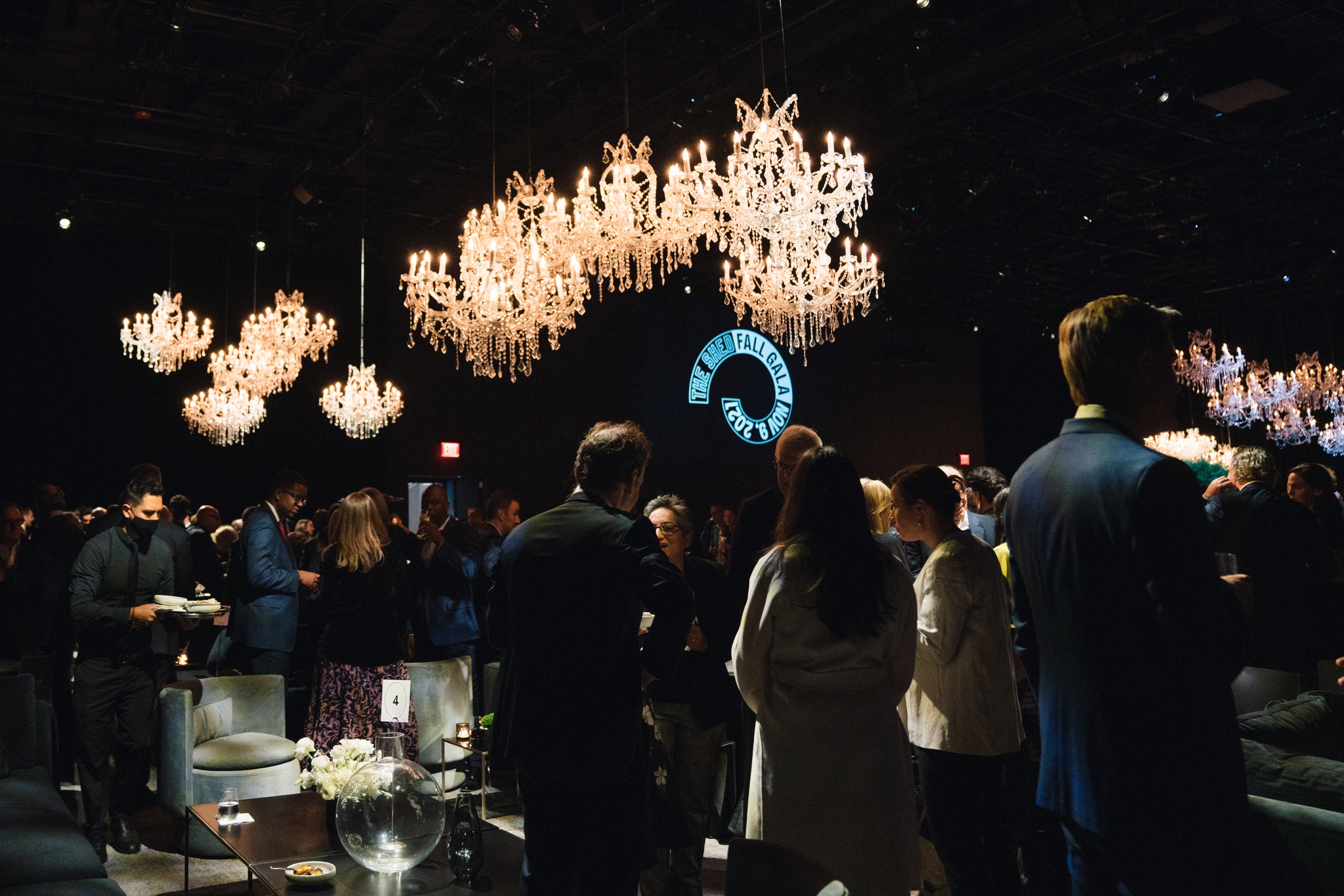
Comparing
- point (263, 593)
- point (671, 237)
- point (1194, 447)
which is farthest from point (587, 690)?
point (1194, 447)

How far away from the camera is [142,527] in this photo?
191 inches

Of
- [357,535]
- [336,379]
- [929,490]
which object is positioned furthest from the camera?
[336,379]

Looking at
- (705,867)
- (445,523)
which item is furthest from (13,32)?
(705,867)

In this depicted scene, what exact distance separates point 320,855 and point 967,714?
81.8 inches

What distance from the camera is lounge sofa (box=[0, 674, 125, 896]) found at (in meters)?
2.98

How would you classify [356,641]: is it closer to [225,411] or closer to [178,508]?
[178,508]

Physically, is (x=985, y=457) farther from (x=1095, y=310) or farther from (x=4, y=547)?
(x=1095, y=310)

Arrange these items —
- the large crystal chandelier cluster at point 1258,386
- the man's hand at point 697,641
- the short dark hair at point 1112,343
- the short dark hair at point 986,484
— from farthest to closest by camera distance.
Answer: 1. the large crystal chandelier cluster at point 1258,386
2. the short dark hair at point 986,484
3. the man's hand at point 697,641
4. the short dark hair at point 1112,343

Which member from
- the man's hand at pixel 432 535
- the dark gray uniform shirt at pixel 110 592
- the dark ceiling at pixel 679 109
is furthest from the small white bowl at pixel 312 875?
the dark ceiling at pixel 679 109

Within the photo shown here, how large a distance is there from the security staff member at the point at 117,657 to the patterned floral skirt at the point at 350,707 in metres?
0.87

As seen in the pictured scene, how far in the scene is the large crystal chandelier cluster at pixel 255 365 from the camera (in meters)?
9.97

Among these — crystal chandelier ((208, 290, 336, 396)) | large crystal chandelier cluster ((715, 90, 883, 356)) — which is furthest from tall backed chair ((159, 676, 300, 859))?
crystal chandelier ((208, 290, 336, 396))

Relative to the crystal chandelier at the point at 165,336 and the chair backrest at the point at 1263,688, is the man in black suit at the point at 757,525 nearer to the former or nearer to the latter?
the chair backrest at the point at 1263,688

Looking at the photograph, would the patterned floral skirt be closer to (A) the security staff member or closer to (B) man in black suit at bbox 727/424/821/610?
(A) the security staff member
